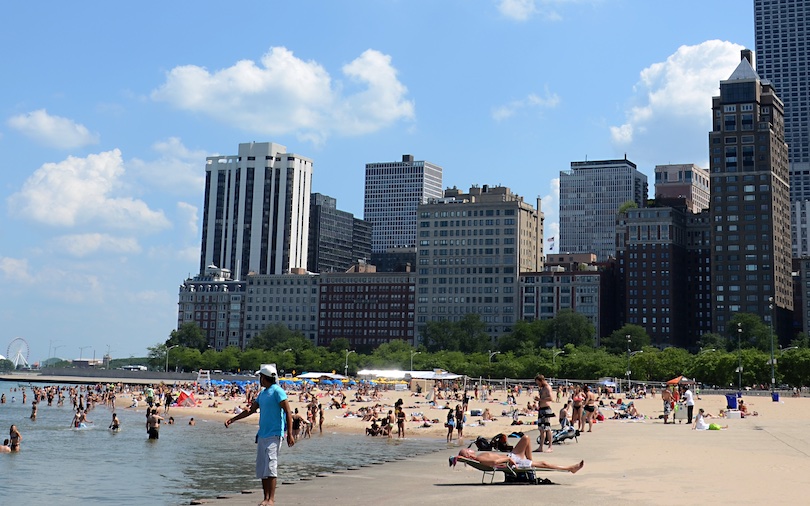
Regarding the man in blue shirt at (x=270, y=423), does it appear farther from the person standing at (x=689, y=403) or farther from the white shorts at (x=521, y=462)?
the person standing at (x=689, y=403)

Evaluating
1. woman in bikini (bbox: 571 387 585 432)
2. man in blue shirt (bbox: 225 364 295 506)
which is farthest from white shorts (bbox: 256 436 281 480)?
woman in bikini (bbox: 571 387 585 432)

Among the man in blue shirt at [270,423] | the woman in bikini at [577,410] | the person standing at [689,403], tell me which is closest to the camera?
the man in blue shirt at [270,423]

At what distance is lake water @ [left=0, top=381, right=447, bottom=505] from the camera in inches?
1089

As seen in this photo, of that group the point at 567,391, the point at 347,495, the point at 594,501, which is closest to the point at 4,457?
the point at 347,495

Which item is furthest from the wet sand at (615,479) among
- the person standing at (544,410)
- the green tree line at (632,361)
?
the green tree line at (632,361)

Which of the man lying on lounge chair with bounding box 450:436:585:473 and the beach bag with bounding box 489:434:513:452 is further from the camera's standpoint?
the beach bag with bounding box 489:434:513:452

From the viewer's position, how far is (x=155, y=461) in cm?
3838

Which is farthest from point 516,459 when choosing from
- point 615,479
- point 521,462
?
point 615,479

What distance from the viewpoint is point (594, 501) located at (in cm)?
1864

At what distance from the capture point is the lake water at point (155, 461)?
27672 mm

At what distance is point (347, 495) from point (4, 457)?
25.8 meters

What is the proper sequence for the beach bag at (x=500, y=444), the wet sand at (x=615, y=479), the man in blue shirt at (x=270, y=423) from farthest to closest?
1. the beach bag at (x=500, y=444)
2. the wet sand at (x=615, y=479)
3. the man in blue shirt at (x=270, y=423)

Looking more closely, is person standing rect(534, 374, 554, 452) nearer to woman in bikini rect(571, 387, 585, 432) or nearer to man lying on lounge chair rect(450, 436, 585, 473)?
man lying on lounge chair rect(450, 436, 585, 473)

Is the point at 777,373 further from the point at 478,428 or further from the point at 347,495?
the point at 347,495
